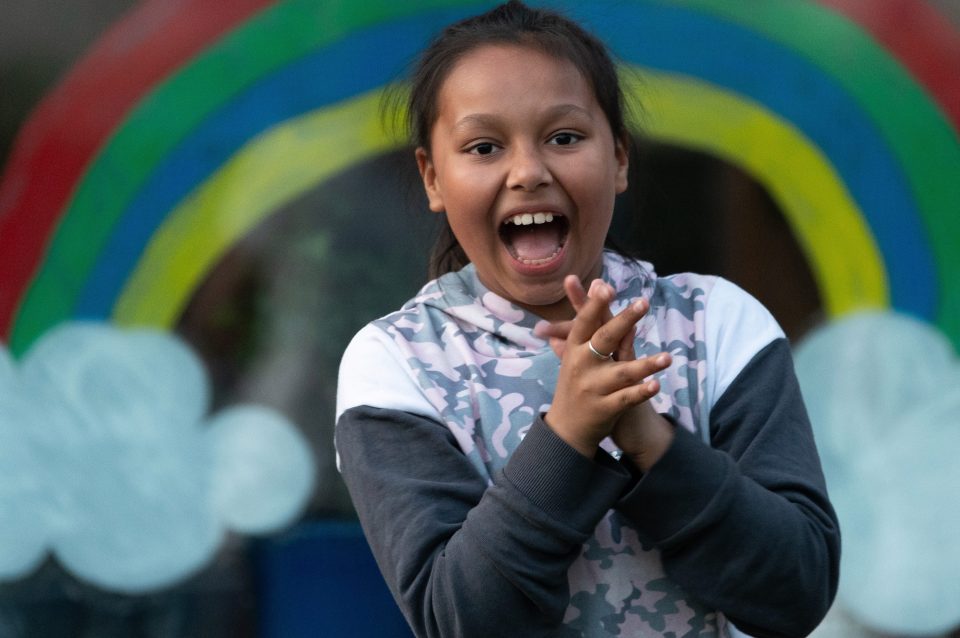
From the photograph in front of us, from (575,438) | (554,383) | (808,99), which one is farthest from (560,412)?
(808,99)

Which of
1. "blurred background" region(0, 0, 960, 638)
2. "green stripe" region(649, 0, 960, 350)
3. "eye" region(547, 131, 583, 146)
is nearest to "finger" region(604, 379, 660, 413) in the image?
"eye" region(547, 131, 583, 146)

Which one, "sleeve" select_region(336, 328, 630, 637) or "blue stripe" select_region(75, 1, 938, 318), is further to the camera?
"blue stripe" select_region(75, 1, 938, 318)

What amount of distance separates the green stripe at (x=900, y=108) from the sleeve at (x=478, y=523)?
1685 millimetres

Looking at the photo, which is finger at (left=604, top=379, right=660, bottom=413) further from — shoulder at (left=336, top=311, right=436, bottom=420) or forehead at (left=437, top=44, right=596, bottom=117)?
forehead at (left=437, top=44, right=596, bottom=117)

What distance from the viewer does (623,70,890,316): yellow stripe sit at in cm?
266

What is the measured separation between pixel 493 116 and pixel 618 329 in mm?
342

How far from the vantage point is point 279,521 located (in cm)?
262

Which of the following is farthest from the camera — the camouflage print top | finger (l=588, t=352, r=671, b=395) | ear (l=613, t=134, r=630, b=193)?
ear (l=613, t=134, r=630, b=193)

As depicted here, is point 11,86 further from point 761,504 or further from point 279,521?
point 761,504

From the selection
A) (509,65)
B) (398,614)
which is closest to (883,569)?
(398,614)

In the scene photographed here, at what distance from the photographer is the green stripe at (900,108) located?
2.67 m

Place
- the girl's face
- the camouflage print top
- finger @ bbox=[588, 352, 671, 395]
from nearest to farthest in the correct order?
finger @ bbox=[588, 352, 671, 395] < the camouflage print top < the girl's face

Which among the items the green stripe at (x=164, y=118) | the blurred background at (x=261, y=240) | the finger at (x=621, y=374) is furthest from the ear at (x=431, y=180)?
the green stripe at (x=164, y=118)

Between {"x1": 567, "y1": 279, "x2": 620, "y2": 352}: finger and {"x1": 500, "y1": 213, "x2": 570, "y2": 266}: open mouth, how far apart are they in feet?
0.75
